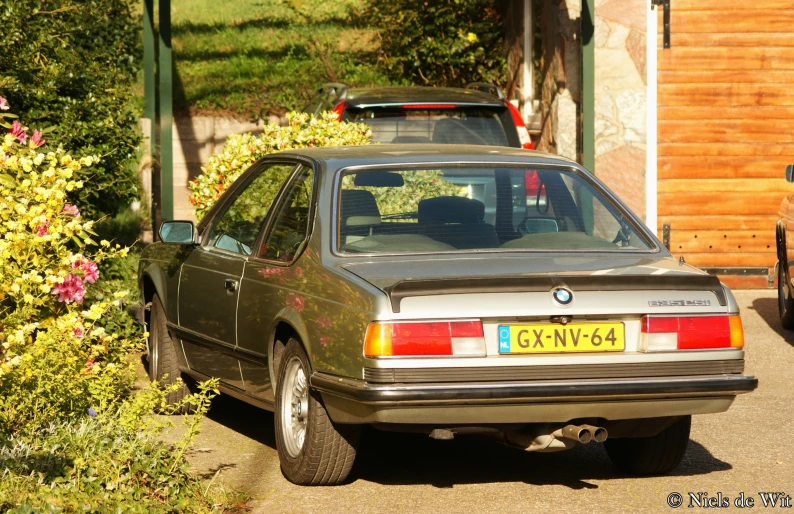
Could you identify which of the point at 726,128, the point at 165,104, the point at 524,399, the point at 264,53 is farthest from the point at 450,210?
the point at 264,53

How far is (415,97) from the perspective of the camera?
36.8 feet

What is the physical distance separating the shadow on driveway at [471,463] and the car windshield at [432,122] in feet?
13.0

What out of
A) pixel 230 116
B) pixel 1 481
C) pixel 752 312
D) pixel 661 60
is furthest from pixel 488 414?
pixel 230 116

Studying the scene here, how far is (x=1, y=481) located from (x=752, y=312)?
8.91 meters

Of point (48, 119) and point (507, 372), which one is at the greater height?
point (48, 119)

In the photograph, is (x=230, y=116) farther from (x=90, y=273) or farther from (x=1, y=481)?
(x=1, y=481)

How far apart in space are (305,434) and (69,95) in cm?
497

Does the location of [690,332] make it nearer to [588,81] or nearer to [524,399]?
[524,399]

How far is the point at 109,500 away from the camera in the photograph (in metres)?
5.29

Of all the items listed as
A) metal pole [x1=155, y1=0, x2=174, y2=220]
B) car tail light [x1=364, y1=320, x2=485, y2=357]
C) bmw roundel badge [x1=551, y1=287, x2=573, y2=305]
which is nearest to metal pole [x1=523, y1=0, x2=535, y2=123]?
metal pole [x1=155, y1=0, x2=174, y2=220]

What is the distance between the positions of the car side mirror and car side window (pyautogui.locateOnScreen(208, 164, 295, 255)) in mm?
153

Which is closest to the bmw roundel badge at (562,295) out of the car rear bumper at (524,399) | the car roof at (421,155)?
the car rear bumper at (524,399)

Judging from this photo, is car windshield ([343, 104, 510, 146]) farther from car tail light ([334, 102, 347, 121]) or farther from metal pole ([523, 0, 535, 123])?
metal pole ([523, 0, 535, 123])

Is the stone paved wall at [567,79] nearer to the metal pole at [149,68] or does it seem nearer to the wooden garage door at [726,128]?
the wooden garage door at [726,128]
